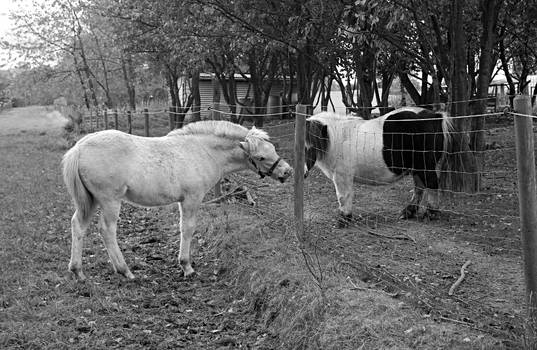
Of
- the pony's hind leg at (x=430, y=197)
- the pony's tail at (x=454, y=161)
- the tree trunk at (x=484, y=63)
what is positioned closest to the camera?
the pony's tail at (x=454, y=161)

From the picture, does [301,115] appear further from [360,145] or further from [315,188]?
[315,188]

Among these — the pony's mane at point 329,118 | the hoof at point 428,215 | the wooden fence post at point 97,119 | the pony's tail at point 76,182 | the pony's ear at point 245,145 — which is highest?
the wooden fence post at point 97,119

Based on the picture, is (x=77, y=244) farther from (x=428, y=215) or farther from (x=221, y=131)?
(x=428, y=215)

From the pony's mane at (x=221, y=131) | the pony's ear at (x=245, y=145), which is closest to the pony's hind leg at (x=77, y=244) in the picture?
the pony's mane at (x=221, y=131)

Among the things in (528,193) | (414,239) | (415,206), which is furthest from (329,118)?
(528,193)

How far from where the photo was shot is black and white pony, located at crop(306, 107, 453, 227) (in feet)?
24.3

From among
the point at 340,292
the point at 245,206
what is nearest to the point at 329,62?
the point at 245,206

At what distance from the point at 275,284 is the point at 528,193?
99.2 inches

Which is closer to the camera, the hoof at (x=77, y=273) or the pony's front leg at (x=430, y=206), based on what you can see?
the hoof at (x=77, y=273)

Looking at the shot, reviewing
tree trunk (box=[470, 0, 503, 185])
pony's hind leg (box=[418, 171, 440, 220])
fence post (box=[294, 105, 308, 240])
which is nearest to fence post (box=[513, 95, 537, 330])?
fence post (box=[294, 105, 308, 240])

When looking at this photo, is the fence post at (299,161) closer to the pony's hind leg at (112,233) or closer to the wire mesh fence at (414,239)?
the wire mesh fence at (414,239)

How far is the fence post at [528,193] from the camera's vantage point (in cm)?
334

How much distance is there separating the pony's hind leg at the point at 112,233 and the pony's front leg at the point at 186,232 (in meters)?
0.59

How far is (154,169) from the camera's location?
597 centimetres
